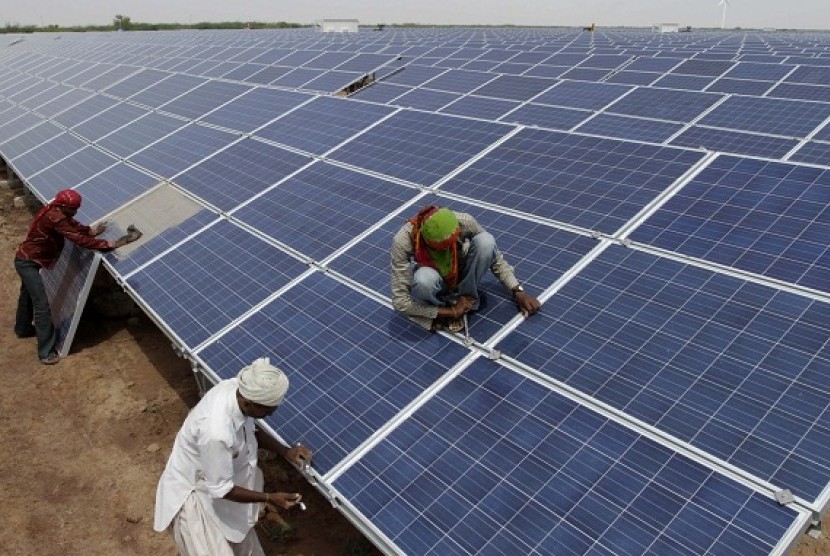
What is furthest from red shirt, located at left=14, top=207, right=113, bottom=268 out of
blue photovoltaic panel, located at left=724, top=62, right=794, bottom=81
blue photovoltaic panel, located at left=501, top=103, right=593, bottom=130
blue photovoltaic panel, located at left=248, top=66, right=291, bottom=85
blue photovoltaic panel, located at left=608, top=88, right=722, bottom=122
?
blue photovoltaic panel, located at left=724, top=62, right=794, bottom=81

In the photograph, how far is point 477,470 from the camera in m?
4.96

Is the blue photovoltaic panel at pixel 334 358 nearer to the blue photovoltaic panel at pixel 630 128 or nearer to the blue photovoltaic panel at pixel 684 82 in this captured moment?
the blue photovoltaic panel at pixel 630 128

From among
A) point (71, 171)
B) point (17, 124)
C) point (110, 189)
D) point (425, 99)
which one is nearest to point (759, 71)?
point (425, 99)

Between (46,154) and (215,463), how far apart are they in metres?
14.6

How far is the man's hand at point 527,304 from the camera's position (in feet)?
20.2

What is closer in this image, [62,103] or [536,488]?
[536,488]

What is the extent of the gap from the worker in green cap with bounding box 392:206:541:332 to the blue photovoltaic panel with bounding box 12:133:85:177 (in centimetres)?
1266

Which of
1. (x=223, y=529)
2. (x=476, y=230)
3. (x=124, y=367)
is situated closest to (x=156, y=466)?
(x=124, y=367)

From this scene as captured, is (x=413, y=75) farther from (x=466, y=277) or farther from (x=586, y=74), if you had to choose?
(x=466, y=277)

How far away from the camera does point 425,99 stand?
16.3 metres

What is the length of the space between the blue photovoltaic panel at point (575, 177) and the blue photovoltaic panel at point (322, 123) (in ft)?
10.7

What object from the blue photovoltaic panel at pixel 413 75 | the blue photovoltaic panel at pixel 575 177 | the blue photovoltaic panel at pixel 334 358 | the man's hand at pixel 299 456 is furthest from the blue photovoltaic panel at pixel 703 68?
the man's hand at pixel 299 456

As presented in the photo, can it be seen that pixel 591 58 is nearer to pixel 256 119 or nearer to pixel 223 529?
pixel 256 119

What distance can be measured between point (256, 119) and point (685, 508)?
11.9 metres
